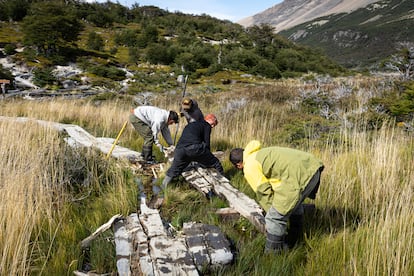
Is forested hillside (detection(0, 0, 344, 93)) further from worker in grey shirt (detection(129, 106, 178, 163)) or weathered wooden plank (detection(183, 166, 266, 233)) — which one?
weathered wooden plank (detection(183, 166, 266, 233))

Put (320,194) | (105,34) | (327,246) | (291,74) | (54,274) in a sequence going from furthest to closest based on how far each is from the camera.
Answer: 1. (105,34)
2. (291,74)
3. (320,194)
4. (327,246)
5. (54,274)

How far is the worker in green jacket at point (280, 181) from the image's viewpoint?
2.18 metres

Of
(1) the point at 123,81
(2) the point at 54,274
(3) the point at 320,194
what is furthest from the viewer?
(1) the point at 123,81

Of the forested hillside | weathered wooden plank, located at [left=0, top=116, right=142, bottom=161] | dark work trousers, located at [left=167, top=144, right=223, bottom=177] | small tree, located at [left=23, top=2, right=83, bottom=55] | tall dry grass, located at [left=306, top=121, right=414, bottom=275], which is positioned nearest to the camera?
tall dry grass, located at [left=306, top=121, right=414, bottom=275]

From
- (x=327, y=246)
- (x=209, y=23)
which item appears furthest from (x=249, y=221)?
(x=209, y=23)

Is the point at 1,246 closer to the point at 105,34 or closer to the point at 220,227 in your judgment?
the point at 220,227

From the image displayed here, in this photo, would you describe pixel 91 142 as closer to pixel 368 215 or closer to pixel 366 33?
pixel 368 215

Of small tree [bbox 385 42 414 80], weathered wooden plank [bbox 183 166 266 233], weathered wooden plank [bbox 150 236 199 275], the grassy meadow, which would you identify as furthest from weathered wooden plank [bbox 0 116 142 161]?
small tree [bbox 385 42 414 80]

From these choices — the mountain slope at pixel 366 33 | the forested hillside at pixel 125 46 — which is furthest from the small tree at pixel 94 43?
the mountain slope at pixel 366 33

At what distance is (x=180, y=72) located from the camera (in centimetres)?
2761

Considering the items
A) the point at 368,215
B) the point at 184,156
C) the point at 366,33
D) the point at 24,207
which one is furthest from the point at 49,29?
the point at 366,33

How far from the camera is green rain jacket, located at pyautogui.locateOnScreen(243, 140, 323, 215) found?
85.4 inches

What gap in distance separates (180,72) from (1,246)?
26.6 meters

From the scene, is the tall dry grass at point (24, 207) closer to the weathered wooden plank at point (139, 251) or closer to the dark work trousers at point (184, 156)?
the weathered wooden plank at point (139, 251)
